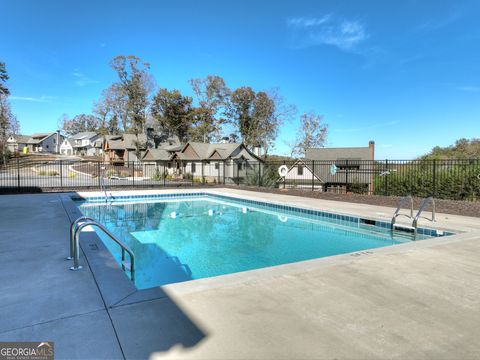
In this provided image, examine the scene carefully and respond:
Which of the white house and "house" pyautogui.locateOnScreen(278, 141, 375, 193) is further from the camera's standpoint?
the white house

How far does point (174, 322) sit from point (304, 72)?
26.5 metres

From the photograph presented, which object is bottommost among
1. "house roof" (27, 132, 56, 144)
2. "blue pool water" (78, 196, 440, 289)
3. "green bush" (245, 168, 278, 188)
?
"blue pool water" (78, 196, 440, 289)

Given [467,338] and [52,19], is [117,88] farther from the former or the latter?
[467,338]

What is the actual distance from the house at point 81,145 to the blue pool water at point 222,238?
58.1 m

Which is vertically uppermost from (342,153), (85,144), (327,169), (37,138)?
(37,138)

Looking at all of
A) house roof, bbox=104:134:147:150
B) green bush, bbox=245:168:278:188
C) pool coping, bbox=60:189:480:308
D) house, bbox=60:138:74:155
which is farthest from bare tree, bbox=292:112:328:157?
house, bbox=60:138:74:155

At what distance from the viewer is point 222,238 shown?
285 inches

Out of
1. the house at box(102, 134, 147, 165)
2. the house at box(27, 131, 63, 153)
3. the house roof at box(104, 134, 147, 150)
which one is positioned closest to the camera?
the house at box(102, 134, 147, 165)

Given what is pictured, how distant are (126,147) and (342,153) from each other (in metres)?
27.8

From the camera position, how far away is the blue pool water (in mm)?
5281

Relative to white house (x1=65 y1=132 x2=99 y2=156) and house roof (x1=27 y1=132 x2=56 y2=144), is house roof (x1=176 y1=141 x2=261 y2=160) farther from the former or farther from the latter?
house roof (x1=27 y1=132 x2=56 y2=144)

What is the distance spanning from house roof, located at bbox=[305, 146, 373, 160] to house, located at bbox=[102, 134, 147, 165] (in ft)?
72.1

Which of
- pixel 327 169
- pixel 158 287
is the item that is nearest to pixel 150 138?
pixel 327 169

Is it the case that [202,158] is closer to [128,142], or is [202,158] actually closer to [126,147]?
[126,147]
